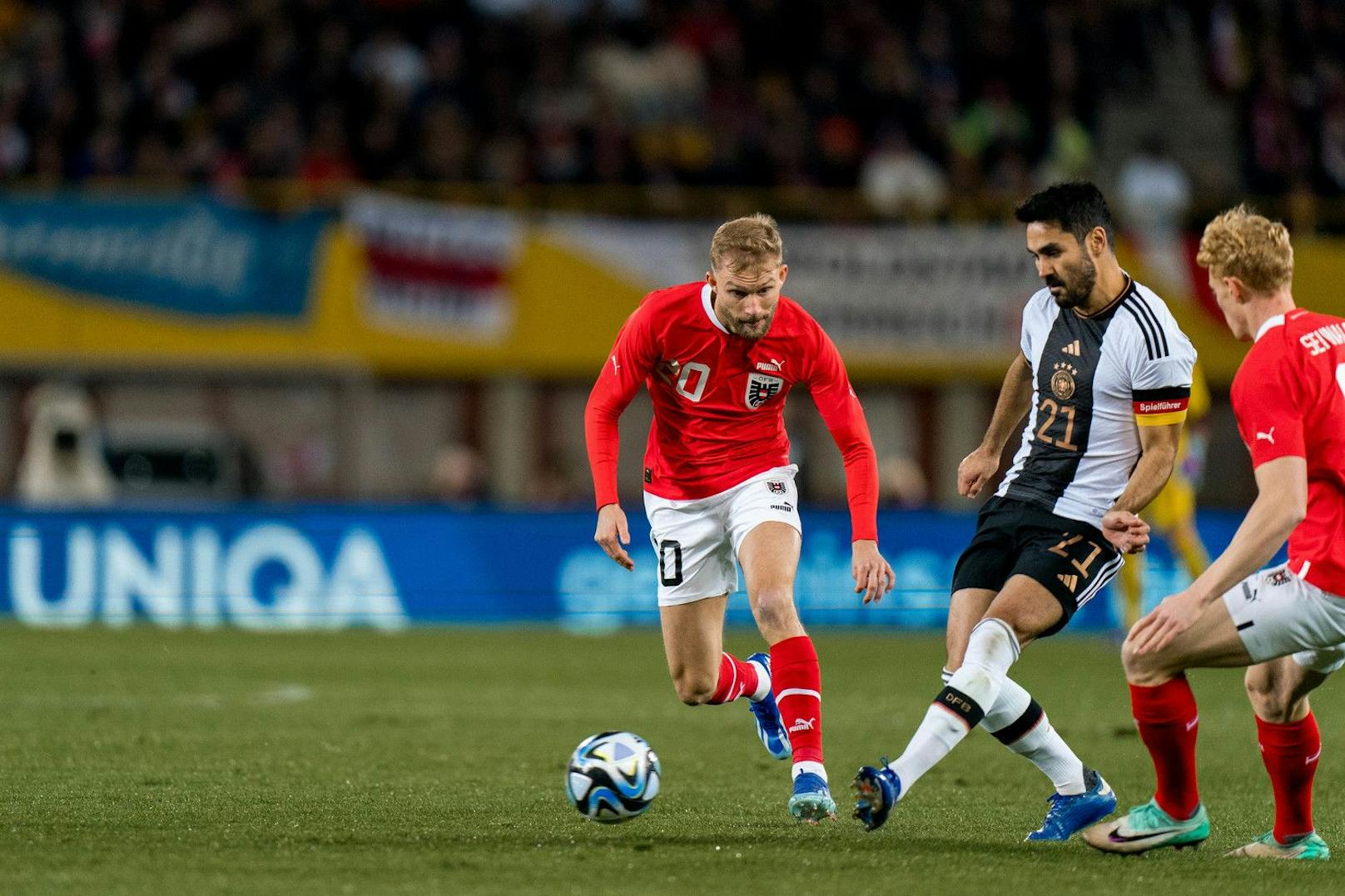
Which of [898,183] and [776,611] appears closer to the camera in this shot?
[776,611]

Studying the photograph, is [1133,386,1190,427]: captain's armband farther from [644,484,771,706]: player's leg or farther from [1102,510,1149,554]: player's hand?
[644,484,771,706]: player's leg

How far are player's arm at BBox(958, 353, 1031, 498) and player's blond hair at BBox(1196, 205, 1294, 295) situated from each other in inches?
44.8

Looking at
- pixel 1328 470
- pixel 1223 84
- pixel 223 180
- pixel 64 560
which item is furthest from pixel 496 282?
pixel 1328 470

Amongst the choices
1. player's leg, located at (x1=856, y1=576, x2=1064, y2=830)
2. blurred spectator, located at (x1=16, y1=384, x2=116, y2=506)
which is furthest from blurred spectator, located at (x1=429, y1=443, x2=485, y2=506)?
player's leg, located at (x1=856, y1=576, x2=1064, y2=830)

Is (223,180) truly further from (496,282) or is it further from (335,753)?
(335,753)

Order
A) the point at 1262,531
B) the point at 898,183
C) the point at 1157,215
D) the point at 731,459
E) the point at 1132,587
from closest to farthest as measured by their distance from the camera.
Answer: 1. the point at 1262,531
2. the point at 731,459
3. the point at 1132,587
4. the point at 898,183
5. the point at 1157,215

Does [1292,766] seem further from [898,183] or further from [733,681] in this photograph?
[898,183]

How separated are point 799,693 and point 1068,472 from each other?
1226mm

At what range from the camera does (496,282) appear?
71.1 ft

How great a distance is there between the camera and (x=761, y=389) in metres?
7.73

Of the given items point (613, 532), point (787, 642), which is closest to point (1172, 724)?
point (787, 642)

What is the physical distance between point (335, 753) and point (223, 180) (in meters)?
12.8

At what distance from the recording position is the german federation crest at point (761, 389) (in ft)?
25.2

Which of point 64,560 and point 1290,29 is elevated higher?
point 1290,29
